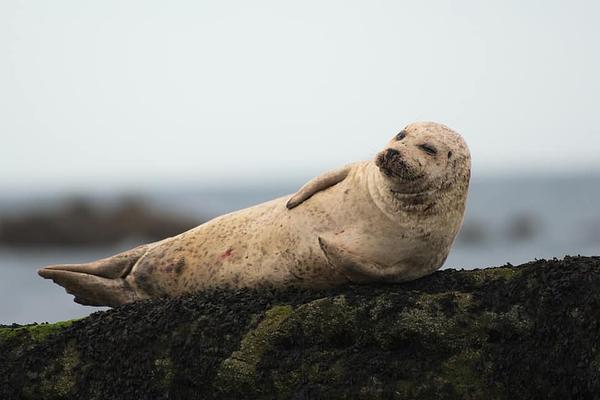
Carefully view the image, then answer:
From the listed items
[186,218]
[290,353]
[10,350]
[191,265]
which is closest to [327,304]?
[290,353]

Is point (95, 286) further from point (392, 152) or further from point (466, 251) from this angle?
point (466, 251)

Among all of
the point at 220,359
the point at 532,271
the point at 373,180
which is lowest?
the point at 220,359

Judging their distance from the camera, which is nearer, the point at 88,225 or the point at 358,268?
the point at 358,268

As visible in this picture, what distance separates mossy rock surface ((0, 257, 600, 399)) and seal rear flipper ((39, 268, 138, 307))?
905 mm

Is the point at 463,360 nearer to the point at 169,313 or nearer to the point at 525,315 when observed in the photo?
the point at 525,315

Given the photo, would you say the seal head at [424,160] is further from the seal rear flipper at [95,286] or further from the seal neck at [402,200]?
the seal rear flipper at [95,286]

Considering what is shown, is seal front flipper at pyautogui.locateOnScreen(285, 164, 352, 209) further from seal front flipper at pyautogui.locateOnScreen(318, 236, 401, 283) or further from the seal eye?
the seal eye

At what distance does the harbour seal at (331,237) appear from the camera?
8438 millimetres

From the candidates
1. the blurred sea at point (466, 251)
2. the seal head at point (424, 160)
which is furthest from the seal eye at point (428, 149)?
the blurred sea at point (466, 251)

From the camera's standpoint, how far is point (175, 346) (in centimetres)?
813

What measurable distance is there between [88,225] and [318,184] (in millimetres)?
28985

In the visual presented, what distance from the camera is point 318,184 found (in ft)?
29.8

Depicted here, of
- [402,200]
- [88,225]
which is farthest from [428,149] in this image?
[88,225]

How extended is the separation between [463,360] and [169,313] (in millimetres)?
2138
